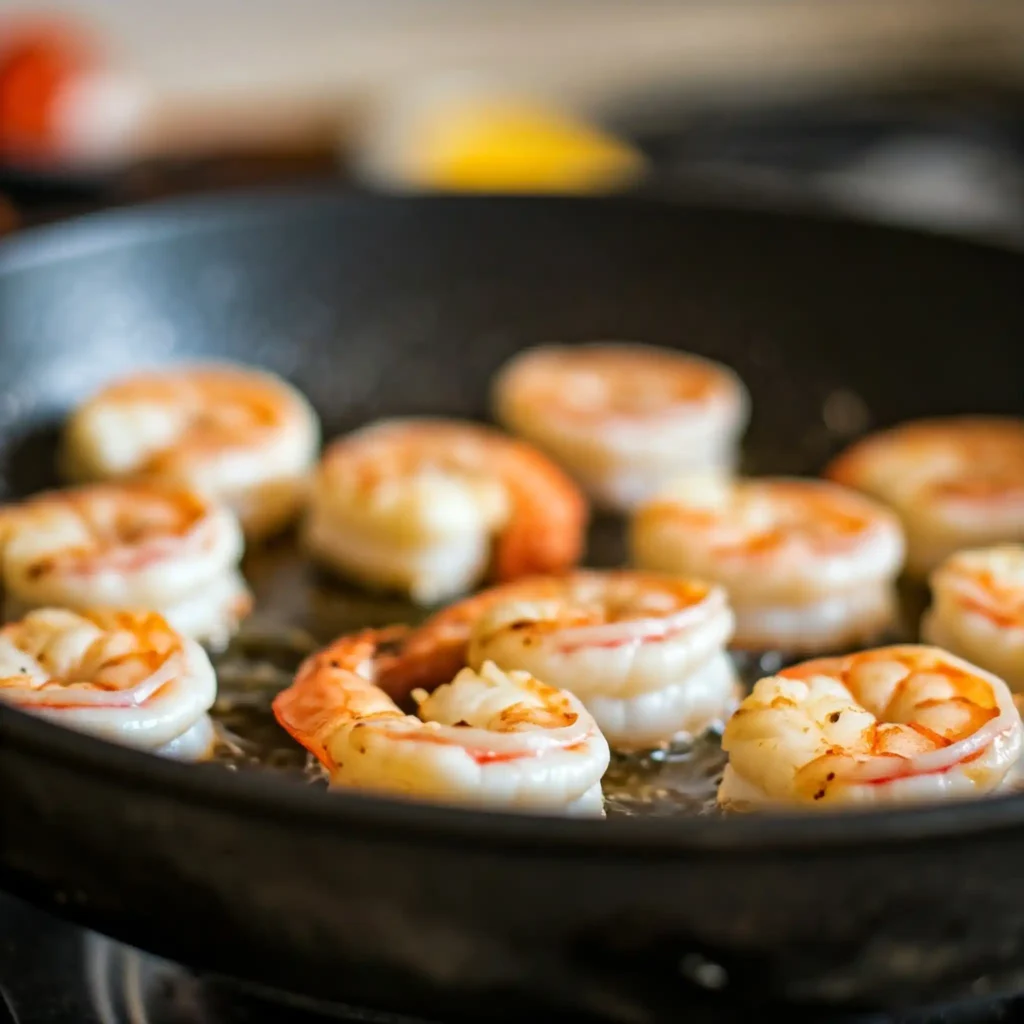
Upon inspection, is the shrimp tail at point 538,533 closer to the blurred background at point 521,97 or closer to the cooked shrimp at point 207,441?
the cooked shrimp at point 207,441

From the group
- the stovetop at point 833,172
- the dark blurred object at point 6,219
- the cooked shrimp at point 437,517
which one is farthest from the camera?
the stovetop at point 833,172

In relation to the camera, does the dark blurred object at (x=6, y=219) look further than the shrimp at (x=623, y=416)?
Yes

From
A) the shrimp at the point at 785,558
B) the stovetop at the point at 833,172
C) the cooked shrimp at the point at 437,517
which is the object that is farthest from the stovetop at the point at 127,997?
the stovetop at the point at 833,172

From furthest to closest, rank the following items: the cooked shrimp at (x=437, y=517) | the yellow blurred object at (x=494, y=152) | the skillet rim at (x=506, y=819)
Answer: the yellow blurred object at (x=494, y=152) → the cooked shrimp at (x=437, y=517) → the skillet rim at (x=506, y=819)

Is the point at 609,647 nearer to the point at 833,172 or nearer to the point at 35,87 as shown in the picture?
the point at 35,87

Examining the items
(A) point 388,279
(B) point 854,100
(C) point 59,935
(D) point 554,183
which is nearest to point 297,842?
(C) point 59,935

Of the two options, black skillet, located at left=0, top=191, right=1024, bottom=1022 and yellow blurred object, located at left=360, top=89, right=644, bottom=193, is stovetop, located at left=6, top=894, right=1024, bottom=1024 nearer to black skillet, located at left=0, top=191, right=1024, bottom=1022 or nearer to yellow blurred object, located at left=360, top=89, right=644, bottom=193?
black skillet, located at left=0, top=191, right=1024, bottom=1022
